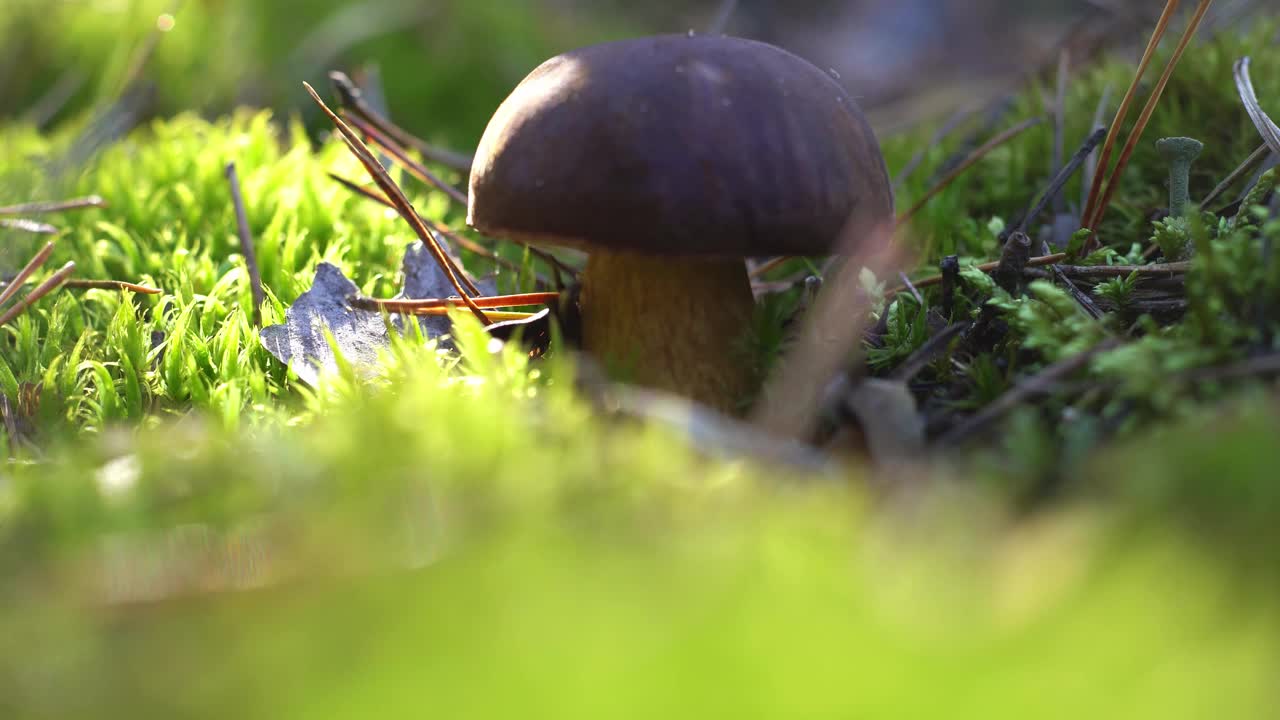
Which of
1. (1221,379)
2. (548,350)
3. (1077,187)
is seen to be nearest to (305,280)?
(548,350)

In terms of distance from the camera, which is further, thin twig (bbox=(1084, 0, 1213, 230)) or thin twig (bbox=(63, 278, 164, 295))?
thin twig (bbox=(63, 278, 164, 295))

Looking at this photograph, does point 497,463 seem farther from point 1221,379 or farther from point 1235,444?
point 1221,379

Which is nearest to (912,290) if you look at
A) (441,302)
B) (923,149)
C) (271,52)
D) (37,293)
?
(441,302)

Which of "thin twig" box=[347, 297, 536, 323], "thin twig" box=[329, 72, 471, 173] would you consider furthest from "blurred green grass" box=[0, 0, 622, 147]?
"thin twig" box=[347, 297, 536, 323]

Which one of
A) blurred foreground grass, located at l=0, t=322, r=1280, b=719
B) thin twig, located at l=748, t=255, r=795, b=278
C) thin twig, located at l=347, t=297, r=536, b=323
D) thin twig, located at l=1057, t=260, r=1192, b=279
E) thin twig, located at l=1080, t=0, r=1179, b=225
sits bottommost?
thin twig, located at l=748, t=255, r=795, b=278

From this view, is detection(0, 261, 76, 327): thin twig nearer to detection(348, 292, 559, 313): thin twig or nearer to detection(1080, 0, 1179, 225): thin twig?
detection(348, 292, 559, 313): thin twig

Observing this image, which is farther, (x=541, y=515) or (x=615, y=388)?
(x=615, y=388)

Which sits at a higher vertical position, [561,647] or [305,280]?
[561,647]

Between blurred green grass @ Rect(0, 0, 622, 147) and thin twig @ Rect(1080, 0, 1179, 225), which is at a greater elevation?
thin twig @ Rect(1080, 0, 1179, 225)
